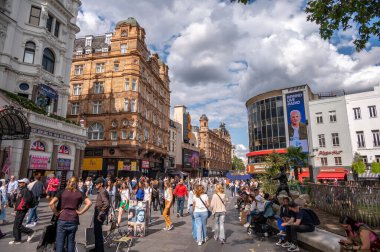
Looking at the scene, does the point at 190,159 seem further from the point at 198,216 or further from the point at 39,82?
the point at 198,216

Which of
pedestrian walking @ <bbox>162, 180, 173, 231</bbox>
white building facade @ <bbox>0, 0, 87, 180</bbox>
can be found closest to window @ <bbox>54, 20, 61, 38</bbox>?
white building facade @ <bbox>0, 0, 87, 180</bbox>

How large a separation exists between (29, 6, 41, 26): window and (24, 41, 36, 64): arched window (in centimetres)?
197

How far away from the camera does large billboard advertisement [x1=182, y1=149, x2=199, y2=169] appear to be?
60.6 m

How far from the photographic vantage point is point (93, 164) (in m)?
35.7

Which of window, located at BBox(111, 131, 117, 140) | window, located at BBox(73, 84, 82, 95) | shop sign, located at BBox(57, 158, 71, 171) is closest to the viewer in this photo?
shop sign, located at BBox(57, 158, 71, 171)

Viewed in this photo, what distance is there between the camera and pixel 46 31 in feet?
72.8

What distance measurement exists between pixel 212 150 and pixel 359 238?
264 feet

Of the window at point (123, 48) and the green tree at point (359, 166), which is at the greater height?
the window at point (123, 48)

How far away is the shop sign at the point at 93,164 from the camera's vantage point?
116 feet

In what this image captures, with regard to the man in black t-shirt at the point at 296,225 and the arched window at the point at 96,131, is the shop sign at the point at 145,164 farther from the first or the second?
the man in black t-shirt at the point at 296,225

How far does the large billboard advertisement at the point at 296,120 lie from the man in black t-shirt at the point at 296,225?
32854 mm

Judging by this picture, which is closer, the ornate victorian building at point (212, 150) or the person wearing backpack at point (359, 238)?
the person wearing backpack at point (359, 238)

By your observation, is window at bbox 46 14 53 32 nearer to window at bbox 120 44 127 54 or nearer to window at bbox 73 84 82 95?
window at bbox 120 44 127 54

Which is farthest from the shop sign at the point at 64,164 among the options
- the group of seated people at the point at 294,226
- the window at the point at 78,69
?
the window at the point at 78,69
